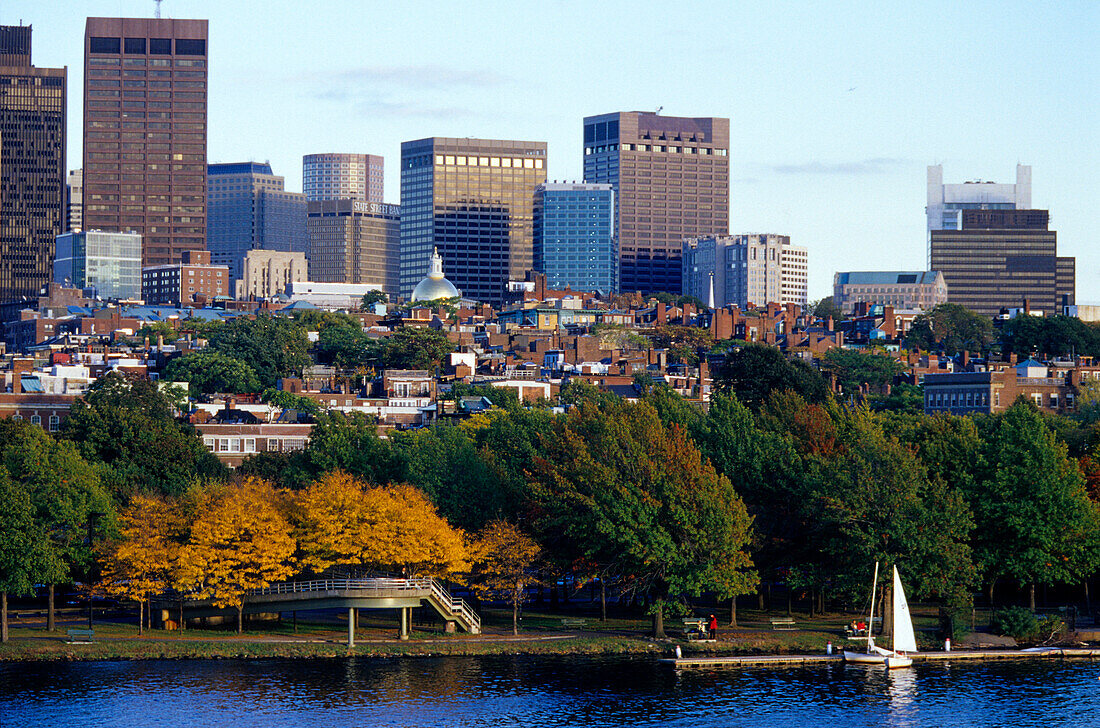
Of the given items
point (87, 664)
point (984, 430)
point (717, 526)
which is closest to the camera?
point (87, 664)

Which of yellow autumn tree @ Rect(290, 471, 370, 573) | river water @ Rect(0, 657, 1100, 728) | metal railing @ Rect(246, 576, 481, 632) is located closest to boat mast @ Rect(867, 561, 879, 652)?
river water @ Rect(0, 657, 1100, 728)

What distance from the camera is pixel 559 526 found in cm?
10262

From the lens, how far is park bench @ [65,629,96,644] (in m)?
92.6

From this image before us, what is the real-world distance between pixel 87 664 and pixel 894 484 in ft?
151

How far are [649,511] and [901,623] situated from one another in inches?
598

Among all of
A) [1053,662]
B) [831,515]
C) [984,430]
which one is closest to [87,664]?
[831,515]

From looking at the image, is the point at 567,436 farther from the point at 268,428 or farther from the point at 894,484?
the point at 268,428

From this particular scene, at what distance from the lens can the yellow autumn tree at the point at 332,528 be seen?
98.3 m

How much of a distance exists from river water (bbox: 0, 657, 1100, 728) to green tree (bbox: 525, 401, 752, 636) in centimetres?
687

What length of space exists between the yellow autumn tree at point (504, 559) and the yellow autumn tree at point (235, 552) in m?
11.0

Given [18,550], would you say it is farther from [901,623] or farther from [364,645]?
[901,623]

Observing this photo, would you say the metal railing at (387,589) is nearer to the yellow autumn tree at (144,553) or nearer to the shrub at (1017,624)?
the yellow autumn tree at (144,553)

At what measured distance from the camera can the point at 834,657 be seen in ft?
305

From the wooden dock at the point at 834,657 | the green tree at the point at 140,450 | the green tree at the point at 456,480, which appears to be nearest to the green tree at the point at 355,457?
the green tree at the point at 456,480
